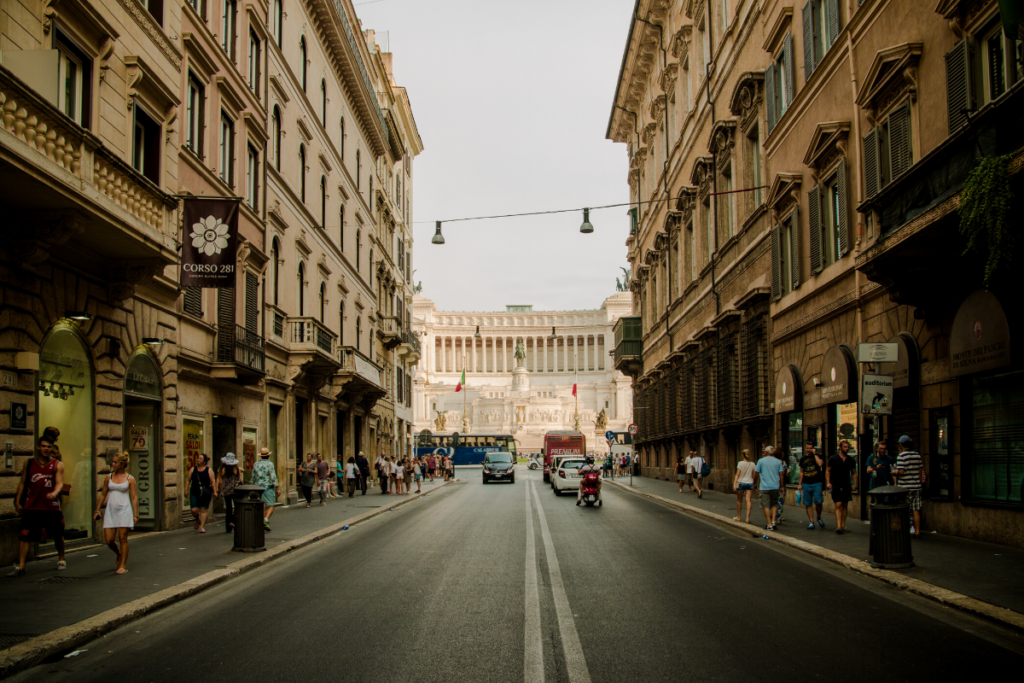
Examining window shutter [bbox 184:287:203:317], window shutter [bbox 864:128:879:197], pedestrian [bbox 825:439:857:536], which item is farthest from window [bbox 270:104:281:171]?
pedestrian [bbox 825:439:857:536]

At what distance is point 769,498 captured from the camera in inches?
722

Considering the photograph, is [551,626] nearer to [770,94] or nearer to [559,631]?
[559,631]

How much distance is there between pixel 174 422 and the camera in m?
20.2

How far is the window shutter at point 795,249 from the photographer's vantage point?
80.1ft

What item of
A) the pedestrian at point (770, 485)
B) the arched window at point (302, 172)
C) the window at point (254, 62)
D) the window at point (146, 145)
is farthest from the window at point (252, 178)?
the pedestrian at point (770, 485)

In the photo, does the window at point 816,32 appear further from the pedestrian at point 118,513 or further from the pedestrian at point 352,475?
the pedestrian at point 352,475

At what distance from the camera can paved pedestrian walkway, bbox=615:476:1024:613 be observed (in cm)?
1043

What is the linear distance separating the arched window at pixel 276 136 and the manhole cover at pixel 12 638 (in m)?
22.2

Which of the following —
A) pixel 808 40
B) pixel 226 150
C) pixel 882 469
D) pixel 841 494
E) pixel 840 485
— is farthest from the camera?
pixel 226 150

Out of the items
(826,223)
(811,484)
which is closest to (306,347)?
(826,223)

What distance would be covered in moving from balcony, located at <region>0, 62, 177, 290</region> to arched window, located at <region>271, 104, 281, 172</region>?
41.7 feet

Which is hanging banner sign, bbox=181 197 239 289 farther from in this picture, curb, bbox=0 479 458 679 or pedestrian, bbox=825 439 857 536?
pedestrian, bbox=825 439 857 536

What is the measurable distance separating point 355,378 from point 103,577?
2505 centimetres

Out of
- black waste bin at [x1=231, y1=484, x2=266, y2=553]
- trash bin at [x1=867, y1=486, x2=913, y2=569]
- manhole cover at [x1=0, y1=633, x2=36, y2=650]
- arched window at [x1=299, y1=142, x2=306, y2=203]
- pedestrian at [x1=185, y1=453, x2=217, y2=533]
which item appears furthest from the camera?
arched window at [x1=299, y1=142, x2=306, y2=203]
